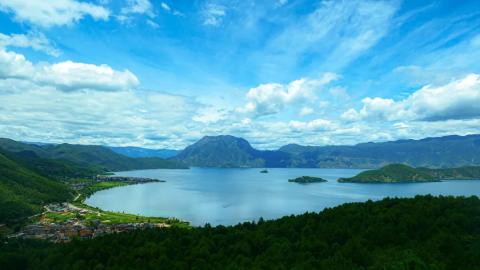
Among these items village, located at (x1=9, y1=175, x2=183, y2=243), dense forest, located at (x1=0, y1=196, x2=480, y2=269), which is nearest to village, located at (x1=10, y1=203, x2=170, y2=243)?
village, located at (x1=9, y1=175, x2=183, y2=243)

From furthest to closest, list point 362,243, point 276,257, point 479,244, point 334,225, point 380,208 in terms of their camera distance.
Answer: point 380,208 < point 334,225 < point 362,243 < point 276,257 < point 479,244

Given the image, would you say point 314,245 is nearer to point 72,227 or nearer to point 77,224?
point 72,227

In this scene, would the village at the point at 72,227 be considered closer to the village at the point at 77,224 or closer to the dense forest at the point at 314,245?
the village at the point at 77,224

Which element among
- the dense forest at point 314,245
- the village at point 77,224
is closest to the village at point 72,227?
the village at point 77,224

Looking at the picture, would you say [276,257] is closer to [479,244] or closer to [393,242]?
[393,242]

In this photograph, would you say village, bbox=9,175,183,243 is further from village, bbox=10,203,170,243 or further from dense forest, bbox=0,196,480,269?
dense forest, bbox=0,196,480,269

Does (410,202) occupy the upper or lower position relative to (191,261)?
upper

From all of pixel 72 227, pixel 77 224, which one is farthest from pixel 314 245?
pixel 77 224

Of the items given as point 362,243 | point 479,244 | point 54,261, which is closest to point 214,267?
point 362,243
